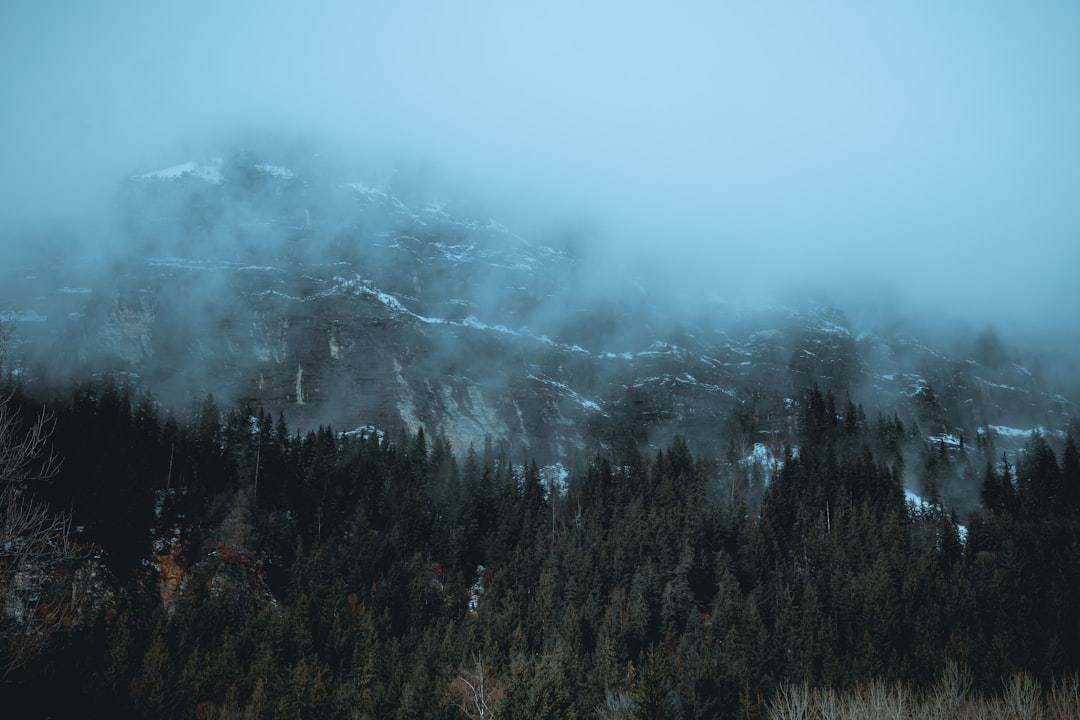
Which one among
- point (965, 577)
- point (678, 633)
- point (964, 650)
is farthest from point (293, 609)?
point (965, 577)

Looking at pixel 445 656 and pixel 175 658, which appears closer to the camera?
pixel 175 658

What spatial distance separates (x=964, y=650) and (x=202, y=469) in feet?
335

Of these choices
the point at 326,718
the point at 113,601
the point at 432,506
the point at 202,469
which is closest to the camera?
the point at 326,718

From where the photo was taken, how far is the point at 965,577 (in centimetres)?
9988

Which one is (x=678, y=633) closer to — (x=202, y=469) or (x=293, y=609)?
(x=293, y=609)

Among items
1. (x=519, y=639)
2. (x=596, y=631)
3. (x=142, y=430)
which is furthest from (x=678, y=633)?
(x=142, y=430)

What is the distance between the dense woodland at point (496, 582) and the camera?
72.8 metres

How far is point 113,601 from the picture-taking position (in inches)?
3676

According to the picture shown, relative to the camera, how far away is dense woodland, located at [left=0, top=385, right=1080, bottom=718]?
239ft

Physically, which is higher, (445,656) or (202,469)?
(202,469)

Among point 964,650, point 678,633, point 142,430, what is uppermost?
point 142,430

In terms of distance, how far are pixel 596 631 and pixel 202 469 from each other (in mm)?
65386

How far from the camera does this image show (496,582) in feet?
360

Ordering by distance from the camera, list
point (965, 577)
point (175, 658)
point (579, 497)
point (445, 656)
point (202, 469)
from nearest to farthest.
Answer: point (175, 658)
point (445, 656)
point (965, 577)
point (202, 469)
point (579, 497)
